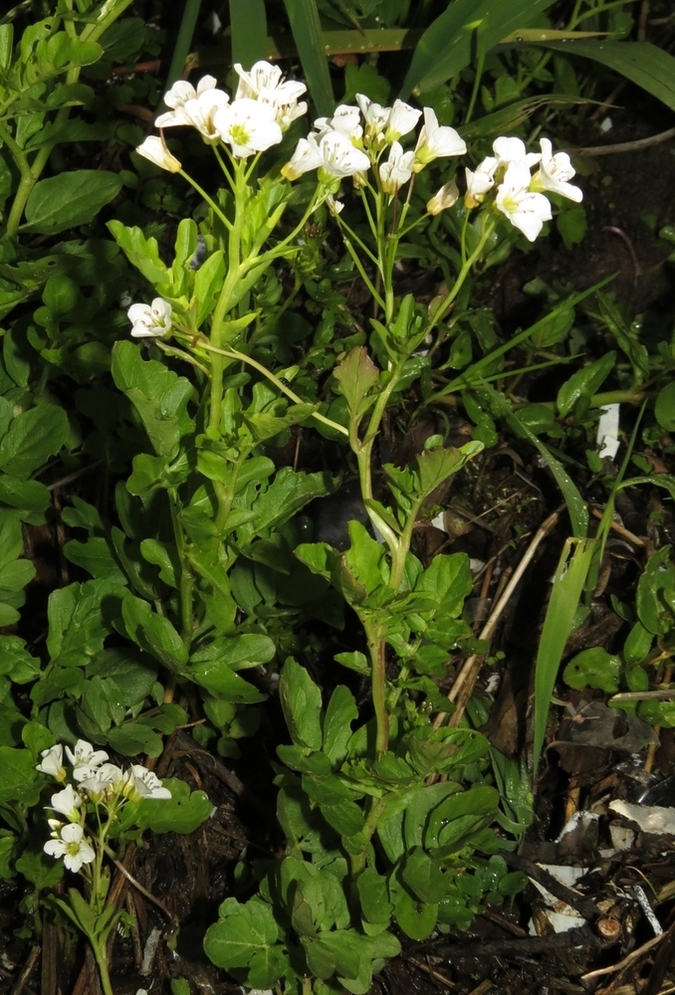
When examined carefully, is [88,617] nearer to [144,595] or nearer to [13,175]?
[144,595]

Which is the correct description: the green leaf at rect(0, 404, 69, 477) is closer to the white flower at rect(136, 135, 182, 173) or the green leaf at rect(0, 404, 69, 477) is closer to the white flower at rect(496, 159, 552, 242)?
the white flower at rect(136, 135, 182, 173)

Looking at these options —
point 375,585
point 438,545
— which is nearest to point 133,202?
point 438,545

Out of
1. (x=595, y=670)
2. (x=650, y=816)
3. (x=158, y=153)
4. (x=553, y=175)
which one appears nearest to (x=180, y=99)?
(x=158, y=153)

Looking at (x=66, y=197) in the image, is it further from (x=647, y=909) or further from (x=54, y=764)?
(x=647, y=909)

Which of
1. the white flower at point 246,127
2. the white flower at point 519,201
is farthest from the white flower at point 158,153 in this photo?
the white flower at point 519,201

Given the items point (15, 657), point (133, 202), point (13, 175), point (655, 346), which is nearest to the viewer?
point (15, 657)

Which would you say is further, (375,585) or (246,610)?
(246,610)

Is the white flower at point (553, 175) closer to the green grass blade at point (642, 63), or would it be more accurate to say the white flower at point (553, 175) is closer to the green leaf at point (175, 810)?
the green grass blade at point (642, 63)

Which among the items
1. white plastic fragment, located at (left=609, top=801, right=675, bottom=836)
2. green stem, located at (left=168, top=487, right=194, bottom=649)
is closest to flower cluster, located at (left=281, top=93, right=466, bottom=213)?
green stem, located at (left=168, top=487, right=194, bottom=649)
